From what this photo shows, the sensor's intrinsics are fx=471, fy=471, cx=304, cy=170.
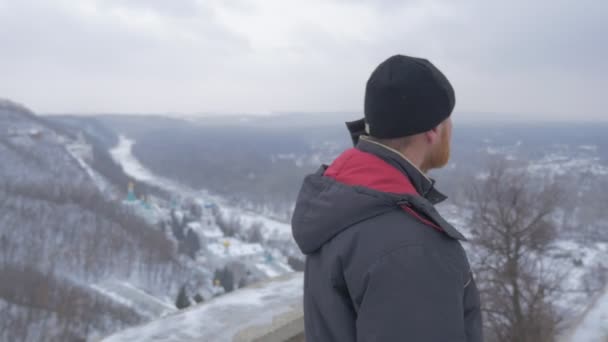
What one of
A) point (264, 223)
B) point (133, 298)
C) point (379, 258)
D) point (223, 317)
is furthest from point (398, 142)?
point (264, 223)

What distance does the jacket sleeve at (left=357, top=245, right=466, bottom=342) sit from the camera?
1060 millimetres

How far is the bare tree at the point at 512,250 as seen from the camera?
27.8 ft

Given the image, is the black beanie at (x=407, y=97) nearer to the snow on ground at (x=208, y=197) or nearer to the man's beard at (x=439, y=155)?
the man's beard at (x=439, y=155)

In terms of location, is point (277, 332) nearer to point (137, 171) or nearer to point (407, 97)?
point (407, 97)

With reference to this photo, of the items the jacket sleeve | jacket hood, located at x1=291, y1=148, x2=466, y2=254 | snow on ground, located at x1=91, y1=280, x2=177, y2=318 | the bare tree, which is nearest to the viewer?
the jacket sleeve

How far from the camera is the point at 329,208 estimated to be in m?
1.29

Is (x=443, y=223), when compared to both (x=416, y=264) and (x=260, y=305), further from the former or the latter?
(x=260, y=305)

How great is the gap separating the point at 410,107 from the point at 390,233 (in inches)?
15.2

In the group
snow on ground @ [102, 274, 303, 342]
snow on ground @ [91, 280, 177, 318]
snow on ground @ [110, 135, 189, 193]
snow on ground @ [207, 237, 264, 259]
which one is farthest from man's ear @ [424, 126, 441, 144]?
snow on ground @ [110, 135, 189, 193]

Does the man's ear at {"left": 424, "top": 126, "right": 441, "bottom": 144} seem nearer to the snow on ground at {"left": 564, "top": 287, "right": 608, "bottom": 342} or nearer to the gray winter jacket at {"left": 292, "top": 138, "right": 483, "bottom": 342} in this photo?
the gray winter jacket at {"left": 292, "top": 138, "right": 483, "bottom": 342}

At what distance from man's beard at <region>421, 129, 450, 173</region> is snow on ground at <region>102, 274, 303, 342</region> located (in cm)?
212

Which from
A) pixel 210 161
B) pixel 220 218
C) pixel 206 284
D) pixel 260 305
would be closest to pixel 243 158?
pixel 210 161

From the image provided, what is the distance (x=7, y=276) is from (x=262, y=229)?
3003 centimetres

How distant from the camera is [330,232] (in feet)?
4.18
